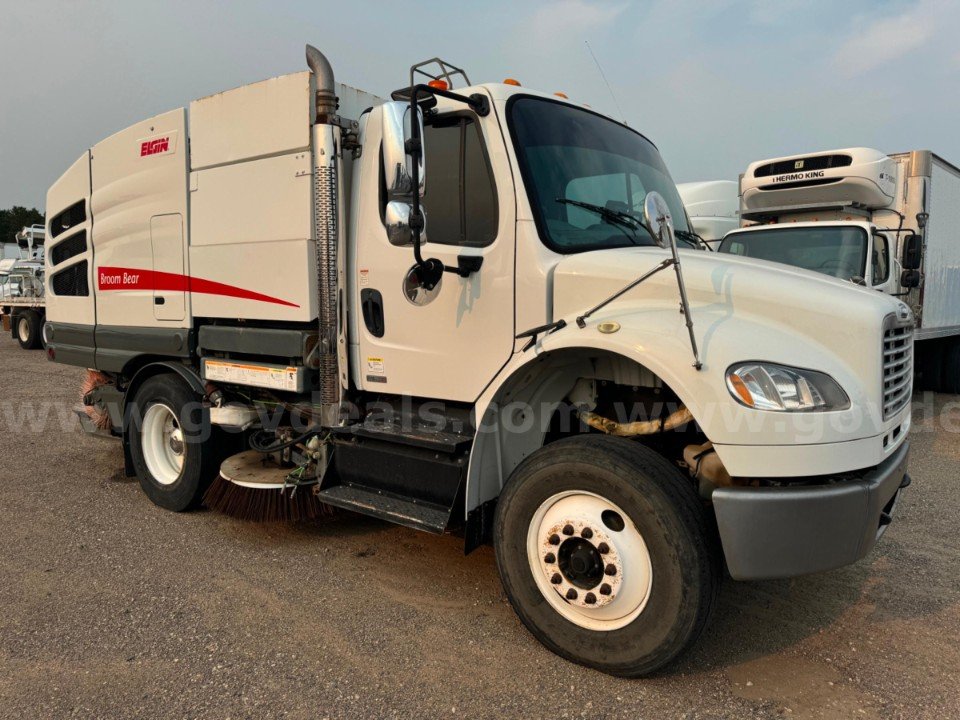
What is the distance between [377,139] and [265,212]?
88cm

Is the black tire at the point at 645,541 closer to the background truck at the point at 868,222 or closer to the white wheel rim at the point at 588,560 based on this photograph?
the white wheel rim at the point at 588,560

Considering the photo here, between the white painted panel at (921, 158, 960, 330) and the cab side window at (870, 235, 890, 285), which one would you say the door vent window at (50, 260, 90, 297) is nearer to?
the cab side window at (870, 235, 890, 285)

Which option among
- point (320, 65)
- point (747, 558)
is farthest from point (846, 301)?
point (320, 65)

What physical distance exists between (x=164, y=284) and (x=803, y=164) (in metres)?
7.17

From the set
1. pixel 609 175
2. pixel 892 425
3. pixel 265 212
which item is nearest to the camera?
pixel 892 425

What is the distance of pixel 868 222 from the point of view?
7770 mm

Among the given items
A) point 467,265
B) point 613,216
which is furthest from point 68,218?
point 613,216

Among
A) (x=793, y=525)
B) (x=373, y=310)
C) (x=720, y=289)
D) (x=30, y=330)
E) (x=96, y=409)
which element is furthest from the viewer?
(x=30, y=330)

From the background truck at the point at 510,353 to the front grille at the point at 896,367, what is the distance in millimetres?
25

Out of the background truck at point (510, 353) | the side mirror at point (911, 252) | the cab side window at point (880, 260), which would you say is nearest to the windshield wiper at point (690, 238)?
the background truck at point (510, 353)

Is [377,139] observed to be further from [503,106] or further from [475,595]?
[475,595]

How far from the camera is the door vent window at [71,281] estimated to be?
19.2 ft

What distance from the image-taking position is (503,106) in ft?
11.0

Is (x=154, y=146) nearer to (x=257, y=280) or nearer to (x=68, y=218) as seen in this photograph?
(x=257, y=280)
